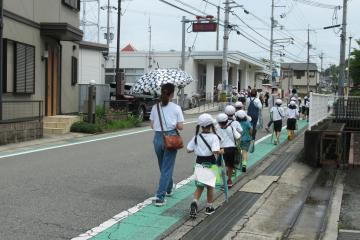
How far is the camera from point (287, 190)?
32.7 ft

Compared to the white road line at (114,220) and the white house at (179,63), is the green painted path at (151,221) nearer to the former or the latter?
the white road line at (114,220)

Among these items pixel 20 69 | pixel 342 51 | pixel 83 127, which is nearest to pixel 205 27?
→ pixel 342 51

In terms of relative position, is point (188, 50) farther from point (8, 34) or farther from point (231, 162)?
point (231, 162)

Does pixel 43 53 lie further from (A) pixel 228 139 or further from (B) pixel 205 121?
(B) pixel 205 121

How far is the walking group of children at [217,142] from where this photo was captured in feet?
23.9

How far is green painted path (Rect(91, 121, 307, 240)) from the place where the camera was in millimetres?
6285

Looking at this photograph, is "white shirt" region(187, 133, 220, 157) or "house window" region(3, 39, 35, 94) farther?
"house window" region(3, 39, 35, 94)

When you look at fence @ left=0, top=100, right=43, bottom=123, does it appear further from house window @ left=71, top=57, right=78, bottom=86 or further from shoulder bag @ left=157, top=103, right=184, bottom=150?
shoulder bag @ left=157, top=103, right=184, bottom=150

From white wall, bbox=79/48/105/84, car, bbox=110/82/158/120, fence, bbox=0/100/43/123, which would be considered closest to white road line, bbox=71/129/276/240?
fence, bbox=0/100/43/123

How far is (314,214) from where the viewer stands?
323 inches

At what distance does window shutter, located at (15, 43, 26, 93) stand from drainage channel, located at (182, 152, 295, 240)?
1016 centimetres

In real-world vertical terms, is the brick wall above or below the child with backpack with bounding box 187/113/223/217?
below

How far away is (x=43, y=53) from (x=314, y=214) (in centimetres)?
1372

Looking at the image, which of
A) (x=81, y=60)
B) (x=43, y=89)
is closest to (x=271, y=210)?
(x=43, y=89)
